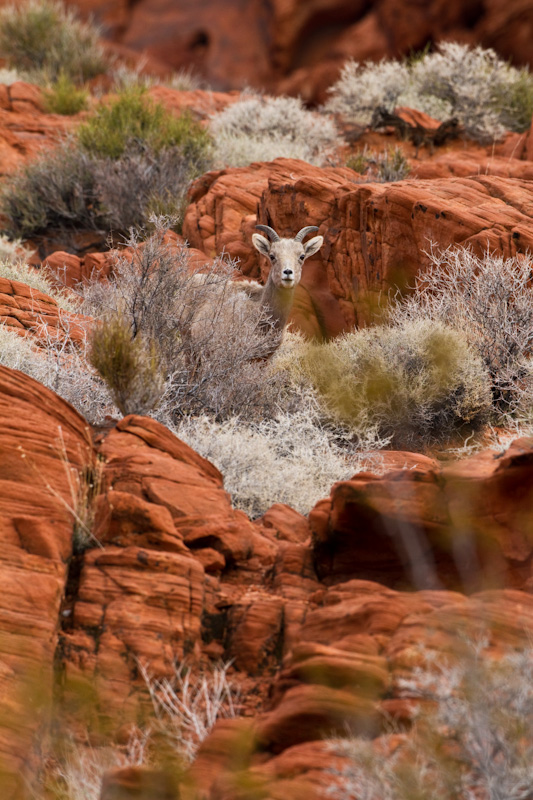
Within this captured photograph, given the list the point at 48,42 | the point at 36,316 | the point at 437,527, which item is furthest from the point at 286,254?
the point at 48,42

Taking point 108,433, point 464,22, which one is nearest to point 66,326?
point 108,433

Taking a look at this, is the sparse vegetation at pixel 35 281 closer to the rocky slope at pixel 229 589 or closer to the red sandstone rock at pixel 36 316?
the red sandstone rock at pixel 36 316

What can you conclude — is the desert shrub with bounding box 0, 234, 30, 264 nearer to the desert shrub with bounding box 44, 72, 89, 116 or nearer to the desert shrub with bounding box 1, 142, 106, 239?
the desert shrub with bounding box 1, 142, 106, 239

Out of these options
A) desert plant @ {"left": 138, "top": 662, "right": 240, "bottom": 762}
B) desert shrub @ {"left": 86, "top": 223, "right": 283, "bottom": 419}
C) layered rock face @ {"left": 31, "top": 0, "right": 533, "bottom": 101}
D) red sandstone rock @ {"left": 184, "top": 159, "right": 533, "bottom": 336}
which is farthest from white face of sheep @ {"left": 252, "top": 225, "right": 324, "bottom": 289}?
layered rock face @ {"left": 31, "top": 0, "right": 533, "bottom": 101}

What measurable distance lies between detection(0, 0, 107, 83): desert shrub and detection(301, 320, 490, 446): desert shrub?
1695 cm

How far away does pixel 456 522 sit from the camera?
521cm

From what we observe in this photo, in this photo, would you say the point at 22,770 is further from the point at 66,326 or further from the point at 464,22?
the point at 464,22

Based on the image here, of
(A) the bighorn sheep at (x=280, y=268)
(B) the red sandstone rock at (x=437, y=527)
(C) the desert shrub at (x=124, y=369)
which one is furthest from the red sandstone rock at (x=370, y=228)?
(B) the red sandstone rock at (x=437, y=527)

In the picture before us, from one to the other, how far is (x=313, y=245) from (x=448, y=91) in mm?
10601

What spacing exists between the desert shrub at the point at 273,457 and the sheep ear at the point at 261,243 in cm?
234

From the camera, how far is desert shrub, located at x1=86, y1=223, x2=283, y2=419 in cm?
891

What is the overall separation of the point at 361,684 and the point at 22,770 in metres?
1.57

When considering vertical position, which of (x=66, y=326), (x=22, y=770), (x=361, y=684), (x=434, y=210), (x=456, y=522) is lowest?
(x=22, y=770)

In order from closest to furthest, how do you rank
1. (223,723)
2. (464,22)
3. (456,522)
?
(223,723)
(456,522)
(464,22)
